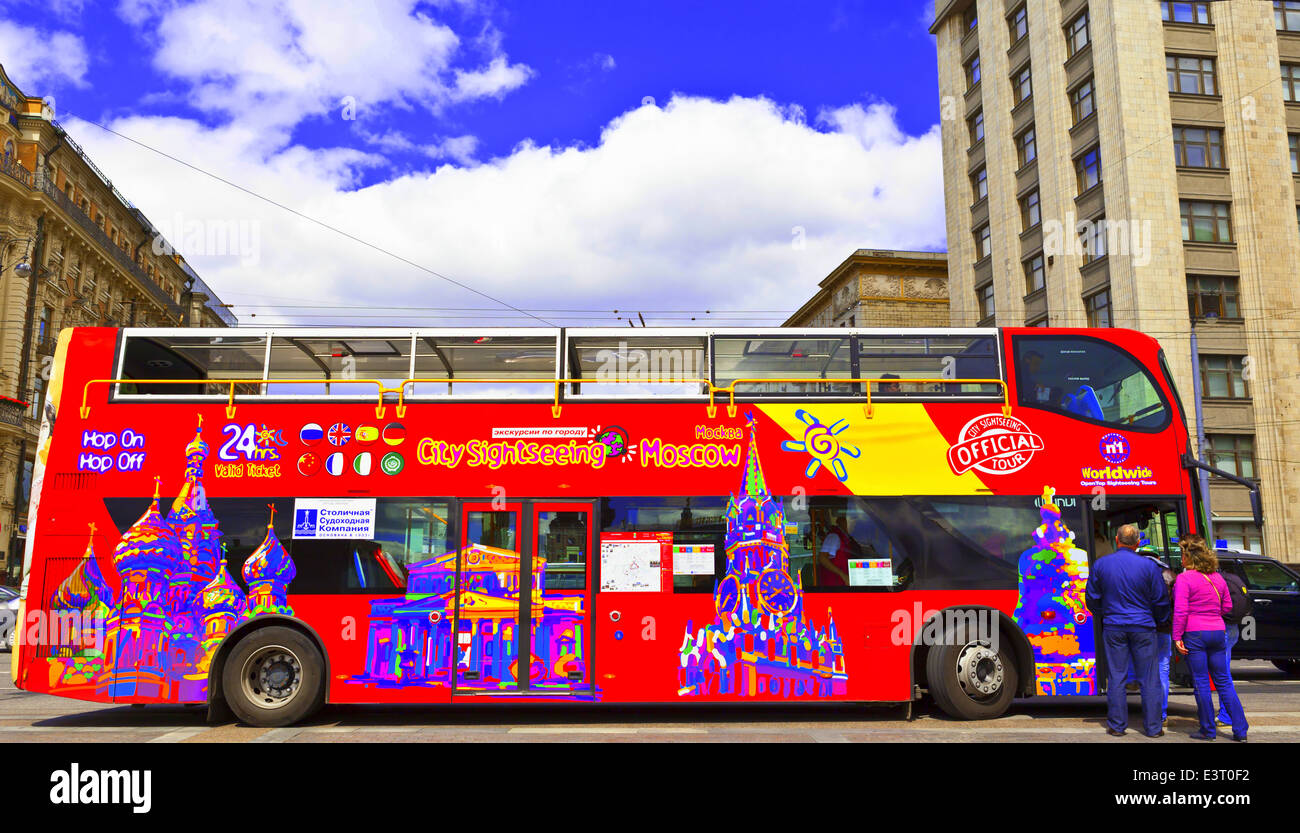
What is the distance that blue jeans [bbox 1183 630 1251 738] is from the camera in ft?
24.4

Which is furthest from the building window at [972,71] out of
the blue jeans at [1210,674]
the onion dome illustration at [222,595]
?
the onion dome illustration at [222,595]

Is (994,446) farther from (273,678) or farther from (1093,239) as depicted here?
(1093,239)

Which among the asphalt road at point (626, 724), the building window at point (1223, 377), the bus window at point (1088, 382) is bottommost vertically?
the asphalt road at point (626, 724)

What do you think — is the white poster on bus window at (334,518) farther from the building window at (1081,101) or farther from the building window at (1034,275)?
the building window at (1081,101)

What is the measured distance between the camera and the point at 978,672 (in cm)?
895

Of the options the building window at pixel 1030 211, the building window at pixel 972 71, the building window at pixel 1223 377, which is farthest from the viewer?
the building window at pixel 972 71

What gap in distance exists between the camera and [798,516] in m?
8.93

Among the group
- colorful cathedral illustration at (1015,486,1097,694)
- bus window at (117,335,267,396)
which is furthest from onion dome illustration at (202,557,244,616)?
colorful cathedral illustration at (1015,486,1097,694)

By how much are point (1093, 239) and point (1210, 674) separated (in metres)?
30.7

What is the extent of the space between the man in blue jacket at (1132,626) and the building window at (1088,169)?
30757 mm

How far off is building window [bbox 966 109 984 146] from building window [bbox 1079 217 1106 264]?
9.85 meters

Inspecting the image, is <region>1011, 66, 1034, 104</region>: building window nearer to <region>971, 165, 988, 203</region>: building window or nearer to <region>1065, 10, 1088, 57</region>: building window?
<region>1065, 10, 1088, 57</region>: building window

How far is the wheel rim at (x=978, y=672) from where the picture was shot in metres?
8.92
